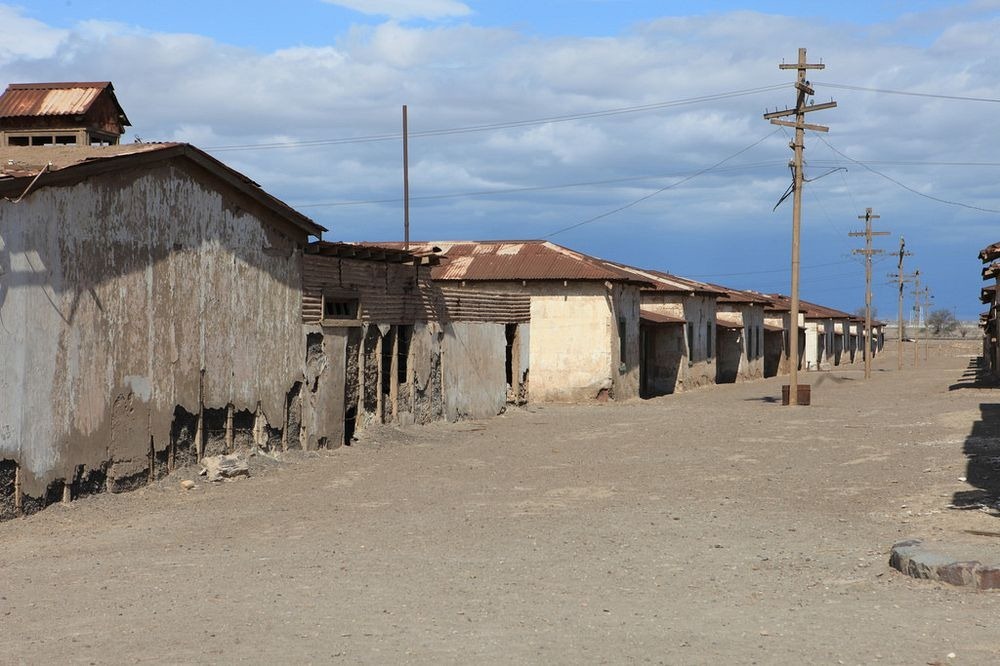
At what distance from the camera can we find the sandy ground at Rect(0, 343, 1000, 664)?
6.95 metres

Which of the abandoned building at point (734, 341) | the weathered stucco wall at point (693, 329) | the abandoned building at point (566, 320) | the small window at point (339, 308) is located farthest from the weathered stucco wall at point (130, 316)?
the abandoned building at point (734, 341)

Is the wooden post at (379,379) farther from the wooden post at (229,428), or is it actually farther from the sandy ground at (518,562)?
the wooden post at (229,428)

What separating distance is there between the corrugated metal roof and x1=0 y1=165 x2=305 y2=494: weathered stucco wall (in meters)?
3.84

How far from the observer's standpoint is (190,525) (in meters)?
12.1

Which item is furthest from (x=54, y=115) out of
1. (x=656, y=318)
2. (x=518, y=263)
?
(x=656, y=318)

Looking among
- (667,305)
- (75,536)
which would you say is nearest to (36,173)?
(75,536)

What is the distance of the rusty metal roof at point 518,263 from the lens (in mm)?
30917

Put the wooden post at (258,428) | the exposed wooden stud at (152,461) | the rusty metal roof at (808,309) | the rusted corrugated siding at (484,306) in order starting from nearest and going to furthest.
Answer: the exposed wooden stud at (152,461)
the wooden post at (258,428)
the rusted corrugated siding at (484,306)
the rusty metal roof at (808,309)

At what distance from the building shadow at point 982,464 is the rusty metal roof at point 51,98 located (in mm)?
13887

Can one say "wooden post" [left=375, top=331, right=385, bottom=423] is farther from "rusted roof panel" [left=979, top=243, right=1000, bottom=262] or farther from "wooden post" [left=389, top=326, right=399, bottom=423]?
"rusted roof panel" [left=979, top=243, right=1000, bottom=262]

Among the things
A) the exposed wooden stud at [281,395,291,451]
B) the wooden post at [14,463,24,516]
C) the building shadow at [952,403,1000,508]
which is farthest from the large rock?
the building shadow at [952,403,1000,508]

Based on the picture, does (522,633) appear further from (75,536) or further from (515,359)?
(515,359)

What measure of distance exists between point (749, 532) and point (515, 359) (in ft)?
56.2

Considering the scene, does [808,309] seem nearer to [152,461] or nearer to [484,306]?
[484,306]
